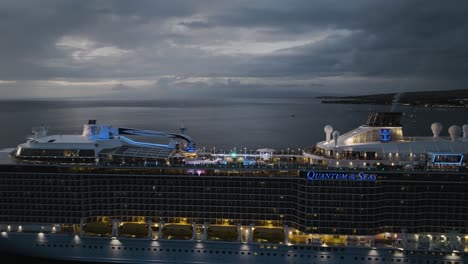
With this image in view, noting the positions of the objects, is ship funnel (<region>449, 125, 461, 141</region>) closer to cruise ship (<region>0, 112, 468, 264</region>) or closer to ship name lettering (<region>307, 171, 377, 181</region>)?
cruise ship (<region>0, 112, 468, 264</region>)

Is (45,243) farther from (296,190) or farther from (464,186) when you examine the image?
(464,186)

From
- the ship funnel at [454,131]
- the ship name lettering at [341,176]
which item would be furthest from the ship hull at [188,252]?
the ship funnel at [454,131]

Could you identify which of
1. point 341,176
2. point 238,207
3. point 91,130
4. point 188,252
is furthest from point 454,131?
point 91,130

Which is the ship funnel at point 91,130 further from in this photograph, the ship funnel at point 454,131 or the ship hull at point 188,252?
the ship funnel at point 454,131

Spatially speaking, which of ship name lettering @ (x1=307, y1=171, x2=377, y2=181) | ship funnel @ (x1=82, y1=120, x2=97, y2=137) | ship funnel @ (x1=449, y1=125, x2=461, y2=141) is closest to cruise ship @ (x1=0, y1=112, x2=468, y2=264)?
ship name lettering @ (x1=307, y1=171, x2=377, y2=181)

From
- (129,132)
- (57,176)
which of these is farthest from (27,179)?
(129,132)

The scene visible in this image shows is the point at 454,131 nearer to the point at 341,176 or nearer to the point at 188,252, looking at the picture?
the point at 341,176
